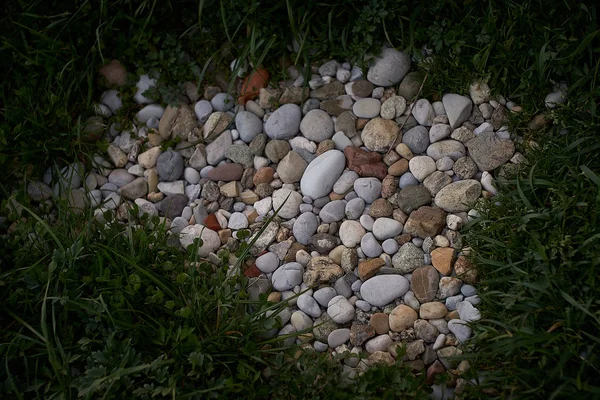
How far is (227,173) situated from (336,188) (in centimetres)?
51

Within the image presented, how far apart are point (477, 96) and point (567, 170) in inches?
20.4

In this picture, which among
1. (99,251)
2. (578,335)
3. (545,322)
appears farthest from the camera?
(99,251)

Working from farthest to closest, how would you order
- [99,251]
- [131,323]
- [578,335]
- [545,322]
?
[99,251] → [131,323] → [545,322] → [578,335]

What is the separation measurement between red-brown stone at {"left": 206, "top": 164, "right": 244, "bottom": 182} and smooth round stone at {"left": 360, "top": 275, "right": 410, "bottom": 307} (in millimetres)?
798

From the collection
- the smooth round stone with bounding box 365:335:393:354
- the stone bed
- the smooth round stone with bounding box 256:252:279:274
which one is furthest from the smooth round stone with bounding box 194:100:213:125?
the smooth round stone with bounding box 365:335:393:354

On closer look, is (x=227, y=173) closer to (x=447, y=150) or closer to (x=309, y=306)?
(x=309, y=306)

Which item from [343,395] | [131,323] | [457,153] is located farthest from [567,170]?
[131,323]

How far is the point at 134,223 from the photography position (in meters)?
2.57

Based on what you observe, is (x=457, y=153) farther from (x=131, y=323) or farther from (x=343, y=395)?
(x=131, y=323)

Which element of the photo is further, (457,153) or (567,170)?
(457,153)

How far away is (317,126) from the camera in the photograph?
105 inches

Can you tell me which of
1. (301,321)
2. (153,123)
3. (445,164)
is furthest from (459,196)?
(153,123)

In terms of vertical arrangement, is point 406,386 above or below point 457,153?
below

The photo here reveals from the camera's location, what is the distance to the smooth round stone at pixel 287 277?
2332mm
